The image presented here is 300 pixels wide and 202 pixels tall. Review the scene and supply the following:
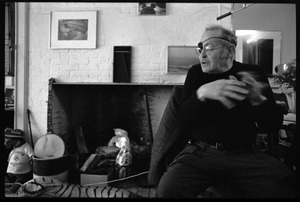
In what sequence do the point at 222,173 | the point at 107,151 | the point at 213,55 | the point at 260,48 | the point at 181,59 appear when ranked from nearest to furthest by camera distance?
1. the point at 222,173
2. the point at 213,55
3. the point at 260,48
4. the point at 181,59
5. the point at 107,151

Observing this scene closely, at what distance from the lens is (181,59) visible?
6.09 ft

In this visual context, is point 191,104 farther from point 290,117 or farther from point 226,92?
point 290,117

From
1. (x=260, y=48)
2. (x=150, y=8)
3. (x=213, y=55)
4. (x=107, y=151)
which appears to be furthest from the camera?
(x=150, y=8)

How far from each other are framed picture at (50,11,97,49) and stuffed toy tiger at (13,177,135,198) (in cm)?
104

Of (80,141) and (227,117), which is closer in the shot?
(227,117)

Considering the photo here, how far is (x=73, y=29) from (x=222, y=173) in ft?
5.00

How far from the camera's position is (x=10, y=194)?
162 cm

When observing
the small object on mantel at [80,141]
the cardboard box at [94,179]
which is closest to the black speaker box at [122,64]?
the small object on mantel at [80,141]

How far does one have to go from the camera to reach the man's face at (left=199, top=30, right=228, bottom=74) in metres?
1.50

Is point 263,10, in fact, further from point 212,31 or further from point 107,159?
point 107,159

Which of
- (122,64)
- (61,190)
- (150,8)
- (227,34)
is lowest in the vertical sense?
(61,190)

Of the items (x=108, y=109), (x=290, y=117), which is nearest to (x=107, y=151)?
(x=108, y=109)

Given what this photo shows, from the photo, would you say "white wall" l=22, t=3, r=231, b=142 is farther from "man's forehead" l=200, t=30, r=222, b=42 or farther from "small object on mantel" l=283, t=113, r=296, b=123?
"small object on mantel" l=283, t=113, r=296, b=123

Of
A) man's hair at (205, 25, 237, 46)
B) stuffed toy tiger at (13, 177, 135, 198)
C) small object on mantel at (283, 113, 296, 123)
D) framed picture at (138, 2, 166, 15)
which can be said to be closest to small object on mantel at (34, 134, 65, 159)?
stuffed toy tiger at (13, 177, 135, 198)
